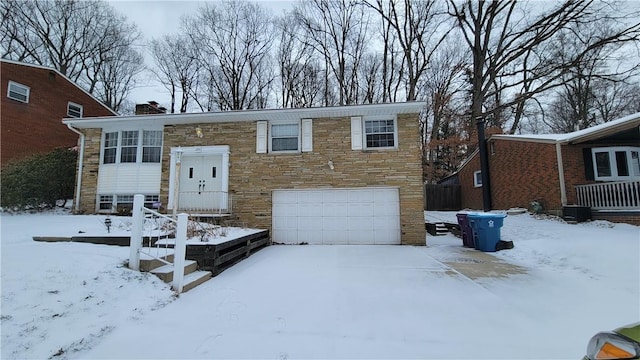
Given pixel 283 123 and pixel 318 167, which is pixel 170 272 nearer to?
pixel 318 167

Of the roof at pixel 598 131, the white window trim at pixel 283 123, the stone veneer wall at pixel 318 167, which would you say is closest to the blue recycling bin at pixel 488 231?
the stone veneer wall at pixel 318 167

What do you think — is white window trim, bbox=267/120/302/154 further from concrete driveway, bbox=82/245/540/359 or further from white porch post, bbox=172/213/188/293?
white porch post, bbox=172/213/188/293

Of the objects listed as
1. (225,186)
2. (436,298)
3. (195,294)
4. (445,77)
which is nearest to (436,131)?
(445,77)

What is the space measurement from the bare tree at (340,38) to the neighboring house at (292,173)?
11.1m

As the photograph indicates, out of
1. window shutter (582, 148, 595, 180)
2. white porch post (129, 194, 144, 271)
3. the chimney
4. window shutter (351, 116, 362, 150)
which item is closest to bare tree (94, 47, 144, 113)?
the chimney

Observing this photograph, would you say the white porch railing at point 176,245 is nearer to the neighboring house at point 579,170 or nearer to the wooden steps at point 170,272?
the wooden steps at point 170,272

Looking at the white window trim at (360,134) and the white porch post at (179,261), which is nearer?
the white porch post at (179,261)

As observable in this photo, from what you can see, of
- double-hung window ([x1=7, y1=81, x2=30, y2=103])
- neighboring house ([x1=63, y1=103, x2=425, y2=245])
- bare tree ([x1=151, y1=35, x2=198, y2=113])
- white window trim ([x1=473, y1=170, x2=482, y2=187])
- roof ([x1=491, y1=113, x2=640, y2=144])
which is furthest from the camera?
bare tree ([x1=151, y1=35, x2=198, y2=113])

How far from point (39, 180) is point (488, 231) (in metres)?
15.2

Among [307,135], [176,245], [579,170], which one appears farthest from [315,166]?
[579,170]

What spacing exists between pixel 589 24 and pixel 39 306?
82.4 ft

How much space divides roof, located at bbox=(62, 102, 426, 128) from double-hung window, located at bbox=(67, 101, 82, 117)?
7.51 m

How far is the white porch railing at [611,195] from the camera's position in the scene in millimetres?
8934

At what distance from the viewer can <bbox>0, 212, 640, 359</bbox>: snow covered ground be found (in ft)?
9.14
